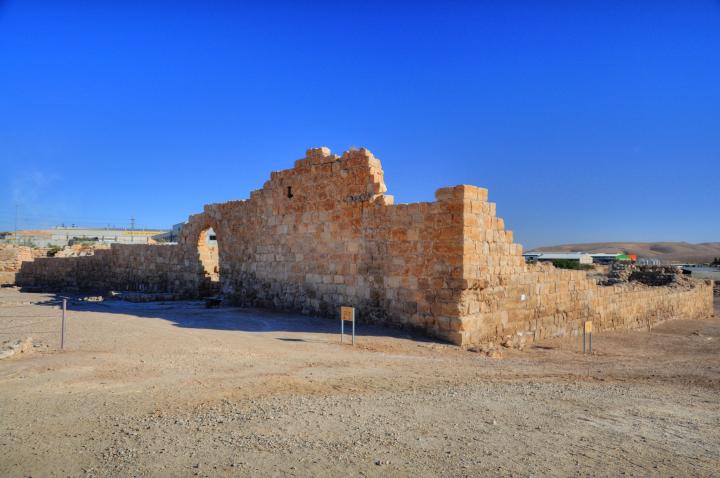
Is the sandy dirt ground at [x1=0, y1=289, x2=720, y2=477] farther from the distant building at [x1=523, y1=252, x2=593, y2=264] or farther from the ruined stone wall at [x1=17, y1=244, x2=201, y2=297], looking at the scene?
the distant building at [x1=523, y1=252, x2=593, y2=264]

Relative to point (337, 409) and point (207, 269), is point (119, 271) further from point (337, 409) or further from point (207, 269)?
point (337, 409)

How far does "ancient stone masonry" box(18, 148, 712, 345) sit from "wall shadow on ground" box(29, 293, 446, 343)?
0.40 meters

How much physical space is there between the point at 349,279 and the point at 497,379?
16.8 ft

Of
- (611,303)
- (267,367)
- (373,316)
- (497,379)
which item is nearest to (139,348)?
(267,367)

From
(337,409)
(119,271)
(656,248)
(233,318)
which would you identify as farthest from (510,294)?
(656,248)

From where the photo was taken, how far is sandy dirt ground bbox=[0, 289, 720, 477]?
3.66 meters

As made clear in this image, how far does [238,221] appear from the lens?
14.8 meters

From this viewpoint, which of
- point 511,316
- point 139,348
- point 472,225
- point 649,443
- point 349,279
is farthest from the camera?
point 349,279

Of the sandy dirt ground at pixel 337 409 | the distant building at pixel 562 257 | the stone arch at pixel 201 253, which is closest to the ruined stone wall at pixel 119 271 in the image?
the stone arch at pixel 201 253

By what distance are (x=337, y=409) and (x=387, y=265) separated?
5.54 meters

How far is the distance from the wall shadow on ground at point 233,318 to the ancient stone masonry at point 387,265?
0.40 m

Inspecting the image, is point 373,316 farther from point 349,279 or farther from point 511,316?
point 511,316

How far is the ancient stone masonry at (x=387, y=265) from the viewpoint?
912 cm

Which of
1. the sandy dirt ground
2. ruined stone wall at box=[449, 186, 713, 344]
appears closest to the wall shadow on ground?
the sandy dirt ground
